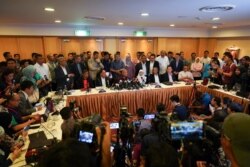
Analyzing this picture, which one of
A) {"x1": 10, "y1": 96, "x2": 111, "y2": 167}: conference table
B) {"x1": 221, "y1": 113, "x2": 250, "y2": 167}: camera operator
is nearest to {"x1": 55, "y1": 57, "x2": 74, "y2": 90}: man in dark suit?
{"x1": 10, "y1": 96, "x2": 111, "y2": 167}: conference table

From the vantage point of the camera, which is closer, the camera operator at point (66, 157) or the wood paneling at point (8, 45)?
the camera operator at point (66, 157)

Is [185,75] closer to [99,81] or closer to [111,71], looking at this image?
[111,71]

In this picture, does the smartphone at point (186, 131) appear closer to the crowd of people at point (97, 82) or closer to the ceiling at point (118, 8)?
the crowd of people at point (97, 82)

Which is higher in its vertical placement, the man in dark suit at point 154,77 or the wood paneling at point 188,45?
the wood paneling at point 188,45

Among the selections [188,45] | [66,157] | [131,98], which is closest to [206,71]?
[131,98]

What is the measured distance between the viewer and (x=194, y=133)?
6.97ft

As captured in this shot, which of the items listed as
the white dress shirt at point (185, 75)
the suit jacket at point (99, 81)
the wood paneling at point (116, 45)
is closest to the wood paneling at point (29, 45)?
the wood paneling at point (116, 45)

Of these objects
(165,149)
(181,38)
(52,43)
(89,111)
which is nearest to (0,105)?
(89,111)

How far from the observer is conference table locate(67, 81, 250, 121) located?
451 cm

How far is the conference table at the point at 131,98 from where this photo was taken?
451 centimetres

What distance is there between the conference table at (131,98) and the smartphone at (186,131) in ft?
8.61

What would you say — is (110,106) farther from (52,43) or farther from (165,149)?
(52,43)

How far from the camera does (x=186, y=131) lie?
84.9 inches

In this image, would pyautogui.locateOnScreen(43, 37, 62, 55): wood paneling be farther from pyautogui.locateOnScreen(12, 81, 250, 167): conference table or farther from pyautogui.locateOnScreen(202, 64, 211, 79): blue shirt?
pyautogui.locateOnScreen(202, 64, 211, 79): blue shirt
